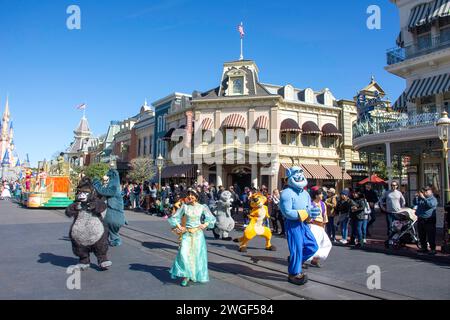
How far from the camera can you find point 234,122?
2588 centimetres

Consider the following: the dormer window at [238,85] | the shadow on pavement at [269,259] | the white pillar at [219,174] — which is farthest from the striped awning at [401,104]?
the shadow on pavement at [269,259]

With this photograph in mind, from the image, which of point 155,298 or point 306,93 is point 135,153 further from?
point 155,298

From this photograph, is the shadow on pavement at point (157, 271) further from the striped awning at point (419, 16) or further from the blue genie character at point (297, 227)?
the striped awning at point (419, 16)

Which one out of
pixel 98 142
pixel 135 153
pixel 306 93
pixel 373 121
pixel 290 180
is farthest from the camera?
pixel 98 142

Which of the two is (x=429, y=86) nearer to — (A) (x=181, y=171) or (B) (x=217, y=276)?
(B) (x=217, y=276)

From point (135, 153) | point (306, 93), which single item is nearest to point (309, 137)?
point (306, 93)

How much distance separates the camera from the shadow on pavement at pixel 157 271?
18.0ft

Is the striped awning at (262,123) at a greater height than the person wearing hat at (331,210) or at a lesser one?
greater

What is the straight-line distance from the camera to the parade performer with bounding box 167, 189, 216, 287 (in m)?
5.18

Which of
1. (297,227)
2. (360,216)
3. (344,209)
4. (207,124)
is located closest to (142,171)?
(207,124)

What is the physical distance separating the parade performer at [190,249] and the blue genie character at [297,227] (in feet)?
4.23

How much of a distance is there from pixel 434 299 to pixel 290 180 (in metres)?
2.53

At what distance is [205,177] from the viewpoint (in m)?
27.0

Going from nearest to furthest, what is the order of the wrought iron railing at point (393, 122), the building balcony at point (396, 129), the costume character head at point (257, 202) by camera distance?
the costume character head at point (257, 202) < the building balcony at point (396, 129) < the wrought iron railing at point (393, 122)
